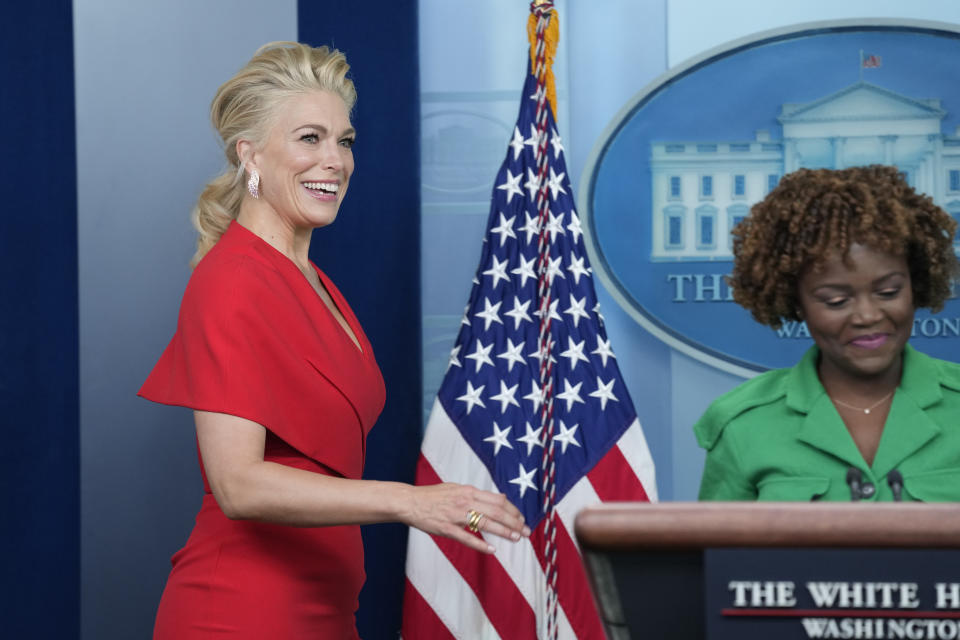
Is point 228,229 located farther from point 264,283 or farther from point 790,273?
point 790,273

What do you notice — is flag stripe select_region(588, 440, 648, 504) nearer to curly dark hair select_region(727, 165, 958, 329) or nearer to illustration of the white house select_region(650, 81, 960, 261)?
illustration of the white house select_region(650, 81, 960, 261)

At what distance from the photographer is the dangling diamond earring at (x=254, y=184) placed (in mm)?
1729

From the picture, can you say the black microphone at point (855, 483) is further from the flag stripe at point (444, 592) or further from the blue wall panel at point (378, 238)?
the blue wall panel at point (378, 238)

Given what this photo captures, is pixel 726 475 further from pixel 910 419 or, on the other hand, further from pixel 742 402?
pixel 910 419

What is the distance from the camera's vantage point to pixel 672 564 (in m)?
0.77

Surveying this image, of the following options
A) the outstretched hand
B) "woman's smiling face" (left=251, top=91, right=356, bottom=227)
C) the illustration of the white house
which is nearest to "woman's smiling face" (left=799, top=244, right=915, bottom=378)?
the outstretched hand

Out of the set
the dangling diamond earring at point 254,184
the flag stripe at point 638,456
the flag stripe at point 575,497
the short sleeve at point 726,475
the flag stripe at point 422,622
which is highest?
the dangling diamond earring at point 254,184

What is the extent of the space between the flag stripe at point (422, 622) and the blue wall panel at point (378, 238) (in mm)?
229

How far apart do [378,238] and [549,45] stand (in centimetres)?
66

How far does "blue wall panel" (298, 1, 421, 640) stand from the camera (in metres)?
2.56

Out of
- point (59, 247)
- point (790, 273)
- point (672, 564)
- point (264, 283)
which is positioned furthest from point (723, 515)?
point (59, 247)

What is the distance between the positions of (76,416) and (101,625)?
660 millimetres

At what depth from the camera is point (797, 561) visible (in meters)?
0.74

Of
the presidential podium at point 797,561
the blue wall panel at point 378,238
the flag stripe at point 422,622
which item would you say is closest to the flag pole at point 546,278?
the flag stripe at point 422,622
